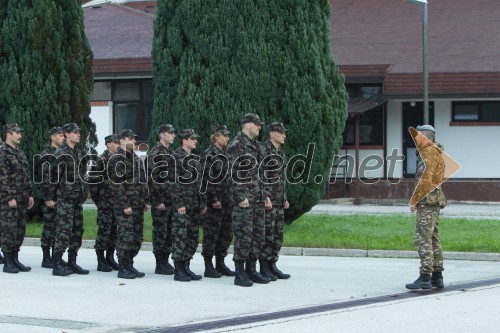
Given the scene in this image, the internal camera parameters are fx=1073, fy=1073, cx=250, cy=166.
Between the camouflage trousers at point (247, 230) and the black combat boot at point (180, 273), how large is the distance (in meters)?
0.87

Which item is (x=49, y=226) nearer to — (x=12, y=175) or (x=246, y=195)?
(x=12, y=175)

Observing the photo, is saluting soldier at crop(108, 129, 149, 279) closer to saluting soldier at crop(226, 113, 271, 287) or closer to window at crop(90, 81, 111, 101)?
saluting soldier at crop(226, 113, 271, 287)

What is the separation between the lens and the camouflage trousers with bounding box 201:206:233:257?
14289mm

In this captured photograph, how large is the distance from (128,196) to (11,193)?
172 centimetres

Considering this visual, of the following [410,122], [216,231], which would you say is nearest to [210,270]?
[216,231]

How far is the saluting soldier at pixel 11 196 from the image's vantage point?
1478 centimetres

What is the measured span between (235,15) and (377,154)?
14291mm

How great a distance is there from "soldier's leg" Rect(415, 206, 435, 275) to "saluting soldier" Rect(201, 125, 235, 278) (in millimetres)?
2700

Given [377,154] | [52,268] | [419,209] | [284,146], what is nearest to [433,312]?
[419,209]

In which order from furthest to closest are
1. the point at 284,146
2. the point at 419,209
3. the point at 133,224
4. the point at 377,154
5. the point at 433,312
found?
the point at 377,154
the point at 284,146
the point at 133,224
the point at 419,209
the point at 433,312

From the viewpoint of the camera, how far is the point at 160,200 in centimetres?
1470

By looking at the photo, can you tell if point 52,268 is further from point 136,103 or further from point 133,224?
point 136,103

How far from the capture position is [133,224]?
14500 millimetres

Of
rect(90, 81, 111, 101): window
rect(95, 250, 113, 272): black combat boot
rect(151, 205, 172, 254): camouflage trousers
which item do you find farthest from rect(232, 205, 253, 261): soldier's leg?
rect(90, 81, 111, 101): window
